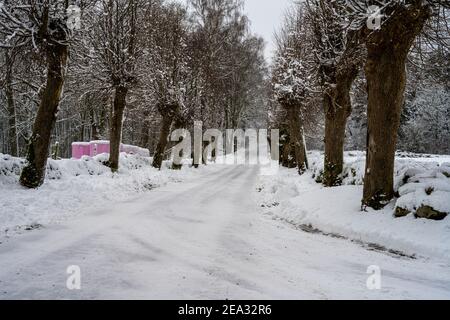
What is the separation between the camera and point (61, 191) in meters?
10.5

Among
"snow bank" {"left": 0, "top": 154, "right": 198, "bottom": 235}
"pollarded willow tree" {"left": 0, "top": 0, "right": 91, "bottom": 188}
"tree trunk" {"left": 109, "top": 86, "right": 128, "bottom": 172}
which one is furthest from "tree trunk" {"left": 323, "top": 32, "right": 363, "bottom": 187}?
"tree trunk" {"left": 109, "top": 86, "right": 128, "bottom": 172}

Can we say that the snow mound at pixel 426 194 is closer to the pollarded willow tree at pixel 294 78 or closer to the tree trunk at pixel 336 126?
the tree trunk at pixel 336 126

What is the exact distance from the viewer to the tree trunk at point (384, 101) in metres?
8.16

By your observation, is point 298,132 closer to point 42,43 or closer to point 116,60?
point 116,60

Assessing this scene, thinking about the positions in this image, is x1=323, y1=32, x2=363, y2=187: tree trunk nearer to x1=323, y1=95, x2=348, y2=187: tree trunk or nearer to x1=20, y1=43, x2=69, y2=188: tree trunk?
x1=323, y1=95, x2=348, y2=187: tree trunk

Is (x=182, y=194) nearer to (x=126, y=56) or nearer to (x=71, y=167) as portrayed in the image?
(x=71, y=167)

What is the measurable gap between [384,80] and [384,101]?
470mm

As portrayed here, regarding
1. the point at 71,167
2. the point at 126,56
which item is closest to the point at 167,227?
the point at 71,167

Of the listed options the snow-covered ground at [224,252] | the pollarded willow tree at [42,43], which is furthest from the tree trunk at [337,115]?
the pollarded willow tree at [42,43]

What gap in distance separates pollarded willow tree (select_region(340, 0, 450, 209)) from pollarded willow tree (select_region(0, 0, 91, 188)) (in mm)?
7748

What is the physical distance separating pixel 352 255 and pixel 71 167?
11.1 m

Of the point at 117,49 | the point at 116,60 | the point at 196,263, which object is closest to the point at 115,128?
the point at 116,60
